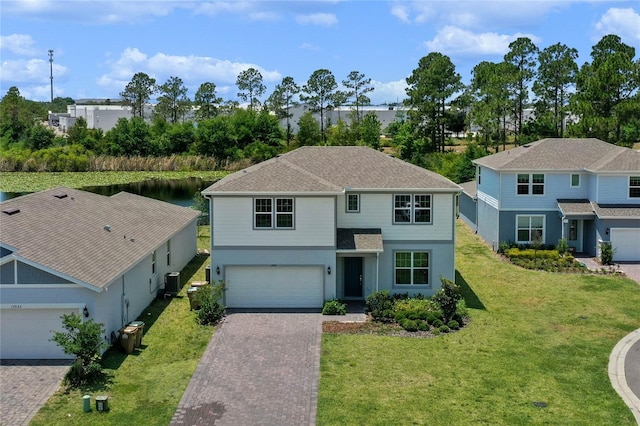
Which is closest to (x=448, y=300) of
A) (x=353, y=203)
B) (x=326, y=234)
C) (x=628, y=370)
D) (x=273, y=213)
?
(x=326, y=234)

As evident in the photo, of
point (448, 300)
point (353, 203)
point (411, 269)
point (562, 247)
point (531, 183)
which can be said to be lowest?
point (448, 300)

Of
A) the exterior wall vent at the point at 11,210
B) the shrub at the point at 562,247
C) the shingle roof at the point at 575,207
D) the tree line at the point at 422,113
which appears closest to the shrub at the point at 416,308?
the shrub at the point at 562,247

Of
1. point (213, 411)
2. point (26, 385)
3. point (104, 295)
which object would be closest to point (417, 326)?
point (213, 411)

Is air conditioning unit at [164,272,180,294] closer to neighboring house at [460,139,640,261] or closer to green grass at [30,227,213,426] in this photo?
green grass at [30,227,213,426]

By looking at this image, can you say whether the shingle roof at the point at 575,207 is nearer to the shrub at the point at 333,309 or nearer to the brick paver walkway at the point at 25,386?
the shrub at the point at 333,309

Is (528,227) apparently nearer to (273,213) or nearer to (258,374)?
(273,213)
